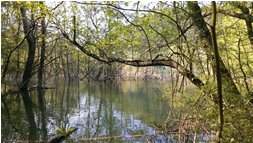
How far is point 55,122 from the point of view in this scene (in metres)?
7.81

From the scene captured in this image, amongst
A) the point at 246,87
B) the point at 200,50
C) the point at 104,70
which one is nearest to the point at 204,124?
the point at 246,87

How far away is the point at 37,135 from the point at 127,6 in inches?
144

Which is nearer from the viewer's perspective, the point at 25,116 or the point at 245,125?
the point at 245,125

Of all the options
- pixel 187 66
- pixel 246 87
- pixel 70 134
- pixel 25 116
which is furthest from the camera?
pixel 25 116

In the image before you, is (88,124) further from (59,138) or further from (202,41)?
(202,41)

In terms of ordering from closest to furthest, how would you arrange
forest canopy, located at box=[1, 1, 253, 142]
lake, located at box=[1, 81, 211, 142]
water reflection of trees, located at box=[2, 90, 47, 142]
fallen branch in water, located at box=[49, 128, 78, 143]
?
forest canopy, located at box=[1, 1, 253, 142] → fallen branch in water, located at box=[49, 128, 78, 143] → lake, located at box=[1, 81, 211, 142] → water reflection of trees, located at box=[2, 90, 47, 142]

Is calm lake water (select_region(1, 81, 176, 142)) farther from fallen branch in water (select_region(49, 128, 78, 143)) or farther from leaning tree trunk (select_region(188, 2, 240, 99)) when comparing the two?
leaning tree trunk (select_region(188, 2, 240, 99))

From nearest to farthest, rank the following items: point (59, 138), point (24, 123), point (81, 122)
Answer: point (59, 138) < point (24, 123) < point (81, 122)

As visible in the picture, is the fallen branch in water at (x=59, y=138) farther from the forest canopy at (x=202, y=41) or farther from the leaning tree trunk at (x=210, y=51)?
the leaning tree trunk at (x=210, y=51)

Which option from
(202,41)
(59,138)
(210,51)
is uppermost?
(202,41)

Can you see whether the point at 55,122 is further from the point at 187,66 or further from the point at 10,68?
the point at 10,68

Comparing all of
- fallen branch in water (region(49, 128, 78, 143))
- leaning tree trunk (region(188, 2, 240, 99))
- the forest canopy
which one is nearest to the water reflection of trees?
fallen branch in water (region(49, 128, 78, 143))

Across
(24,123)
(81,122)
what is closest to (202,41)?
(81,122)

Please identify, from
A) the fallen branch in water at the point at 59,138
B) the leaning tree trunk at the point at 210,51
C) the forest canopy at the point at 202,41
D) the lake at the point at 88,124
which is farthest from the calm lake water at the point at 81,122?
the leaning tree trunk at the point at 210,51
